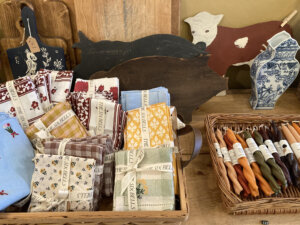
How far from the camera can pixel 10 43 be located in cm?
101

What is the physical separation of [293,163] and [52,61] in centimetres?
94

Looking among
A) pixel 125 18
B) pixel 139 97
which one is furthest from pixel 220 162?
pixel 125 18

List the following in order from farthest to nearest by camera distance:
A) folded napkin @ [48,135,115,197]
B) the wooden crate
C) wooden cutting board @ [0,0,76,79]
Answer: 1. wooden cutting board @ [0,0,76,79]
2. folded napkin @ [48,135,115,197]
3. the wooden crate

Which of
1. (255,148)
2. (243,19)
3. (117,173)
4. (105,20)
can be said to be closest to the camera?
(117,173)

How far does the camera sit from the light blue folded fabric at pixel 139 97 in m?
0.91

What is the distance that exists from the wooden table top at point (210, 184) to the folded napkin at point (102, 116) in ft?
0.87

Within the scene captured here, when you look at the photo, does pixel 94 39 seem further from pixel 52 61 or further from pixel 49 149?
pixel 49 149

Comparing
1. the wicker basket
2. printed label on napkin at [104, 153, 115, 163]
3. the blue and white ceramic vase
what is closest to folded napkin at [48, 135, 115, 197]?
printed label on napkin at [104, 153, 115, 163]

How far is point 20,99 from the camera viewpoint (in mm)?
842

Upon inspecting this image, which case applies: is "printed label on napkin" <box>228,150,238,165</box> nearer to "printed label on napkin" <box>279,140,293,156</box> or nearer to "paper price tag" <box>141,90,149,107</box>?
"printed label on napkin" <box>279,140,293,156</box>

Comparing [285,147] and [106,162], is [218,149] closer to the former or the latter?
[285,147]

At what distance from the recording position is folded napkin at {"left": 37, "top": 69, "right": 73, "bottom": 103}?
2.98 ft

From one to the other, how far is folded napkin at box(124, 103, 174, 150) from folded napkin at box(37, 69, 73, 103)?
255 millimetres

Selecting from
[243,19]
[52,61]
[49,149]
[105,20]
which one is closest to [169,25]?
[105,20]
